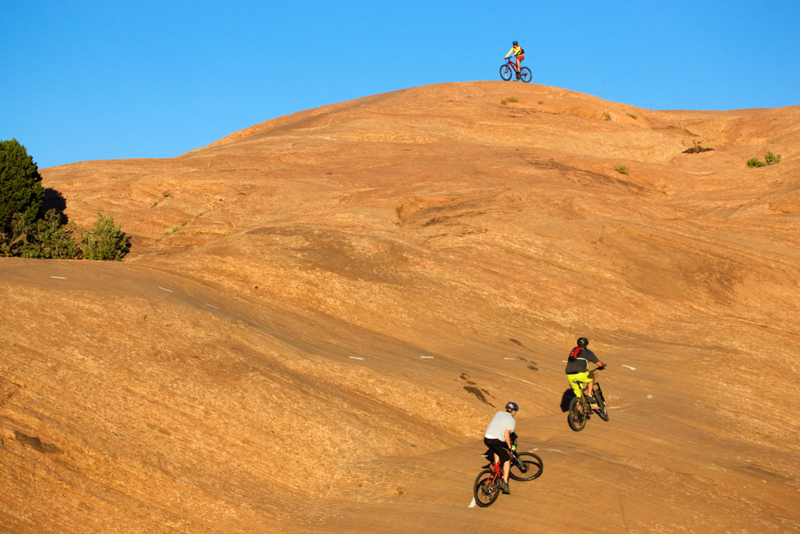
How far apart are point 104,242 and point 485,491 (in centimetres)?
2428

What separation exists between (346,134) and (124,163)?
1518 cm

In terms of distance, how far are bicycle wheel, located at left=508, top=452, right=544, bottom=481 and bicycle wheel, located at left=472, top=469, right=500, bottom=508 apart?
0.59 m

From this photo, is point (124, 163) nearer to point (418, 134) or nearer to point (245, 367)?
point (418, 134)

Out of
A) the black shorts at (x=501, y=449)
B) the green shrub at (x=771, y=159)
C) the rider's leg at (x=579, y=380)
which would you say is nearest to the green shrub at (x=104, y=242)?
the rider's leg at (x=579, y=380)

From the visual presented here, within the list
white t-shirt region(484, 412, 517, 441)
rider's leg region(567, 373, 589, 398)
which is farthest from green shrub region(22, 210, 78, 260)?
white t-shirt region(484, 412, 517, 441)

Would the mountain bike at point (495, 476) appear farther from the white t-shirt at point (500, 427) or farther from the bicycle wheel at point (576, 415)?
the bicycle wheel at point (576, 415)

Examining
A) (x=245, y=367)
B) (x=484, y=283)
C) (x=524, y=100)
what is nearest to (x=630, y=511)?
(x=245, y=367)

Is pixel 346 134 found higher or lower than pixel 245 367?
higher

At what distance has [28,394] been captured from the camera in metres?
11.7

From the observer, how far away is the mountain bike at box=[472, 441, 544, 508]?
1104 centimetres

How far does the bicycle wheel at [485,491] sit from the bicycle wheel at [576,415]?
444 centimetres

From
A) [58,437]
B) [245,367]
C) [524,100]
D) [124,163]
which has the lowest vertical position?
[58,437]

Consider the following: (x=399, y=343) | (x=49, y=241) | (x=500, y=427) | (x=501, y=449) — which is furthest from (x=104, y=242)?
(x=501, y=449)

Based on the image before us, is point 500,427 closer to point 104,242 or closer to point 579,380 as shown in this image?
point 579,380
